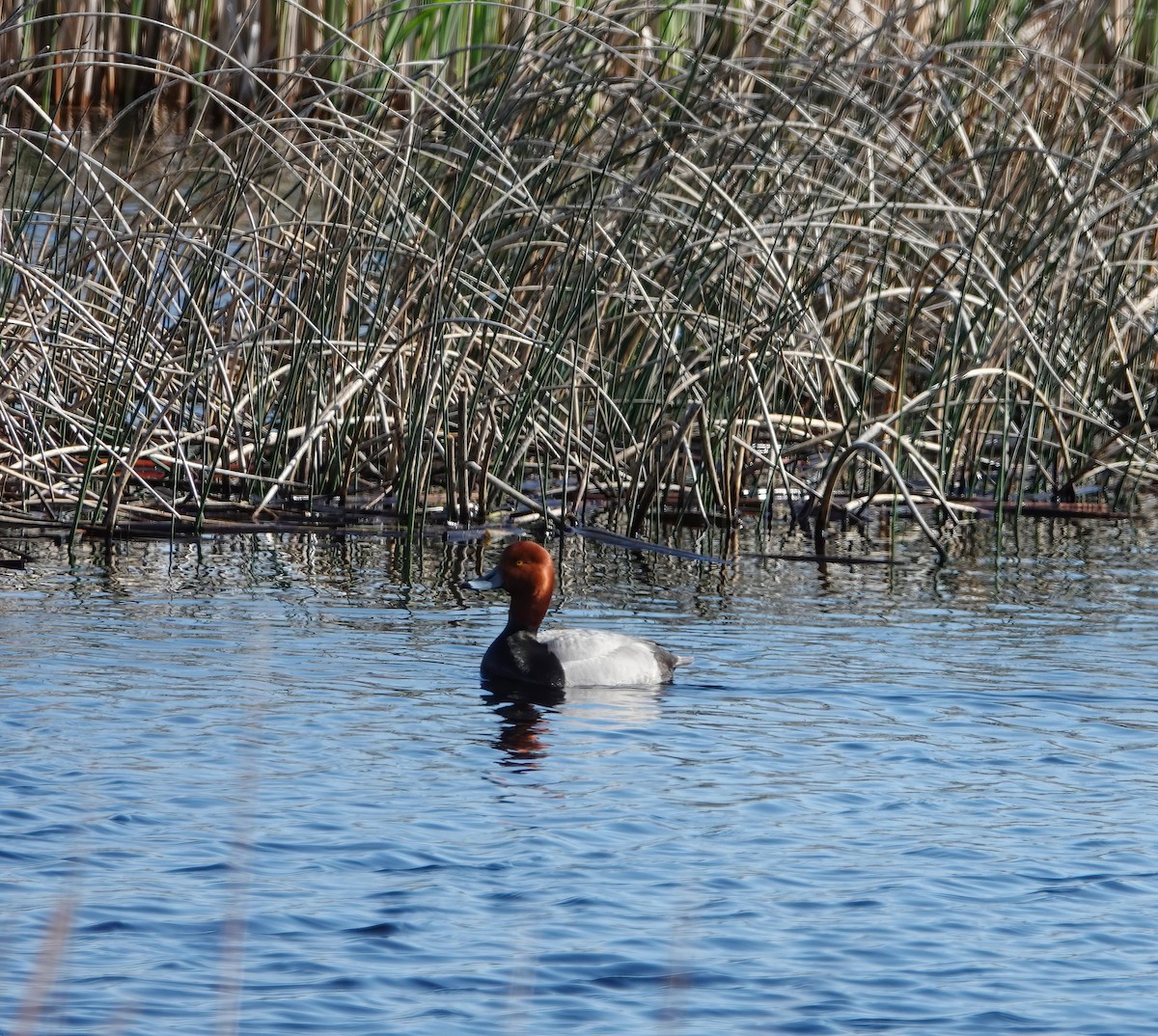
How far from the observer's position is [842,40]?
32.8ft

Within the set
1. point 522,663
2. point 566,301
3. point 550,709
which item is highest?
point 566,301

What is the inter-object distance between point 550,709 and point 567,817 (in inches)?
62.4

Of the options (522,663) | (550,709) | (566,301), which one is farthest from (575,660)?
(566,301)

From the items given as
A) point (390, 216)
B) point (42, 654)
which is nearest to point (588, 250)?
point (390, 216)

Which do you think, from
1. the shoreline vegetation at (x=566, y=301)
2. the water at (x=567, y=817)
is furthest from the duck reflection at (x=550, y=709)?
the shoreline vegetation at (x=566, y=301)

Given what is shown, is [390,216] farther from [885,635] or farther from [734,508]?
[885,635]

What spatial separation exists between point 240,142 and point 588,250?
6.58 feet

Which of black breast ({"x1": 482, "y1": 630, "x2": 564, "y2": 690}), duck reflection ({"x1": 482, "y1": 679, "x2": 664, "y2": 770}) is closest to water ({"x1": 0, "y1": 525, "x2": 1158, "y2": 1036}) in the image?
duck reflection ({"x1": 482, "y1": 679, "x2": 664, "y2": 770})

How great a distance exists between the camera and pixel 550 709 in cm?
708

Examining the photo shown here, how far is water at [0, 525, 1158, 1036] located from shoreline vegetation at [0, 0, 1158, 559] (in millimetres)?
1136

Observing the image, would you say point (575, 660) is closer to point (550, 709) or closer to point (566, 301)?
point (550, 709)

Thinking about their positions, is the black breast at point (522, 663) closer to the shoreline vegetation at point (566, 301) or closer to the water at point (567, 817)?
the water at point (567, 817)

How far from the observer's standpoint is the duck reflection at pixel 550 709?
255 inches

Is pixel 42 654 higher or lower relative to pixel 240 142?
lower
